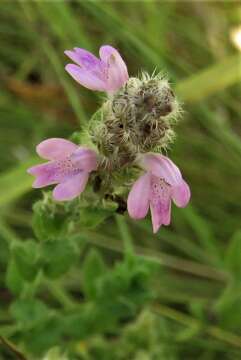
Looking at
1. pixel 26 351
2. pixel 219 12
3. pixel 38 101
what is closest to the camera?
pixel 26 351

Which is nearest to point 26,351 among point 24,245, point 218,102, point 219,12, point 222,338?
point 24,245

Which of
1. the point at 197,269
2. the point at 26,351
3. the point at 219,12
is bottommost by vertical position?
the point at 26,351

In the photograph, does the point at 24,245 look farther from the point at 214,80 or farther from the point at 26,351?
the point at 214,80

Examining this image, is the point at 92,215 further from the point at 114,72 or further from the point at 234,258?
the point at 234,258

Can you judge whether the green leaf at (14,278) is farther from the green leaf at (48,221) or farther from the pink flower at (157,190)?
the pink flower at (157,190)

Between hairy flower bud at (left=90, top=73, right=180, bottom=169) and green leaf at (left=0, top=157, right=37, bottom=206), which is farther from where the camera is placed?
green leaf at (left=0, top=157, right=37, bottom=206)

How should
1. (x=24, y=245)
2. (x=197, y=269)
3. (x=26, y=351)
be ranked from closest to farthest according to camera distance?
1. (x=24, y=245)
2. (x=26, y=351)
3. (x=197, y=269)

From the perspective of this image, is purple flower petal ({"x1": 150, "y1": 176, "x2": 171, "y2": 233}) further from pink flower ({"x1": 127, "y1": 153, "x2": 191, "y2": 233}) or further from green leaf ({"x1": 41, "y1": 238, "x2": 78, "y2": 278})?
green leaf ({"x1": 41, "y1": 238, "x2": 78, "y2": 278})

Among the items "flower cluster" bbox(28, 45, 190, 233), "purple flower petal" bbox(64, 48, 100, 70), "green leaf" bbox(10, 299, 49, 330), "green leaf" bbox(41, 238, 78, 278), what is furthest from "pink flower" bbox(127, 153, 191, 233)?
"green leaf" bbox(10, 299, 49, 330)
